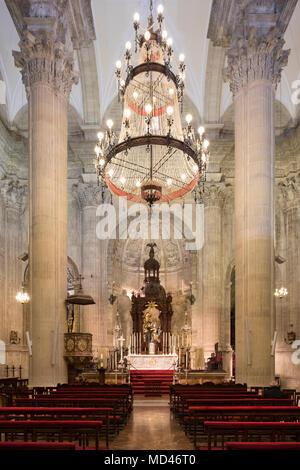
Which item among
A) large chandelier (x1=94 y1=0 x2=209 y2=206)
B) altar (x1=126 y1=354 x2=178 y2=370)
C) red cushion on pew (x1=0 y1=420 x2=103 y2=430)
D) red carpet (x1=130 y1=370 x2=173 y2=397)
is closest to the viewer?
red cushion on pew (x1=0 y1=420 x2=103 y2=430)

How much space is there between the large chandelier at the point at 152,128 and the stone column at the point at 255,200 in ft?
4.18

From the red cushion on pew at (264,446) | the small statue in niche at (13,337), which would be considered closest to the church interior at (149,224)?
the red cushion on pew at (264,446)

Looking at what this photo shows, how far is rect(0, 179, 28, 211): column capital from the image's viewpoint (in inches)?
931

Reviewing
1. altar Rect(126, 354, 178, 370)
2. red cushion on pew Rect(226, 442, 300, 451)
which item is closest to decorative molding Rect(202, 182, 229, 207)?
altar Rect(126, 354, 178, 370)

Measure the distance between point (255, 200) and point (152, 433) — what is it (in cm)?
665

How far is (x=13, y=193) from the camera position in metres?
24.1

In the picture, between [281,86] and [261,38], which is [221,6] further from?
[281,86]

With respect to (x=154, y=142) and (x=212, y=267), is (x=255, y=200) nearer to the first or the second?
(x=154, y=142)

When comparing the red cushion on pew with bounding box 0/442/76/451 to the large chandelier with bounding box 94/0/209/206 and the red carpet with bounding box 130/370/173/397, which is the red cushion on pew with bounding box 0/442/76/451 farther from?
the red carpet with bounding box 130/370/173/397

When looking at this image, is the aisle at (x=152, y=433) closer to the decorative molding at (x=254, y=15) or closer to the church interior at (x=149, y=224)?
the church interior at (x=149, y=224)

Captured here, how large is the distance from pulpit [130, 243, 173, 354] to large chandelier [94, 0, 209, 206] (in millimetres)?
9849

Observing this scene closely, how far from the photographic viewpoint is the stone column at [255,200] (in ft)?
43.0

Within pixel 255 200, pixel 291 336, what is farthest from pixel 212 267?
pixel 255 200

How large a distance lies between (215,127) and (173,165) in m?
9.27
